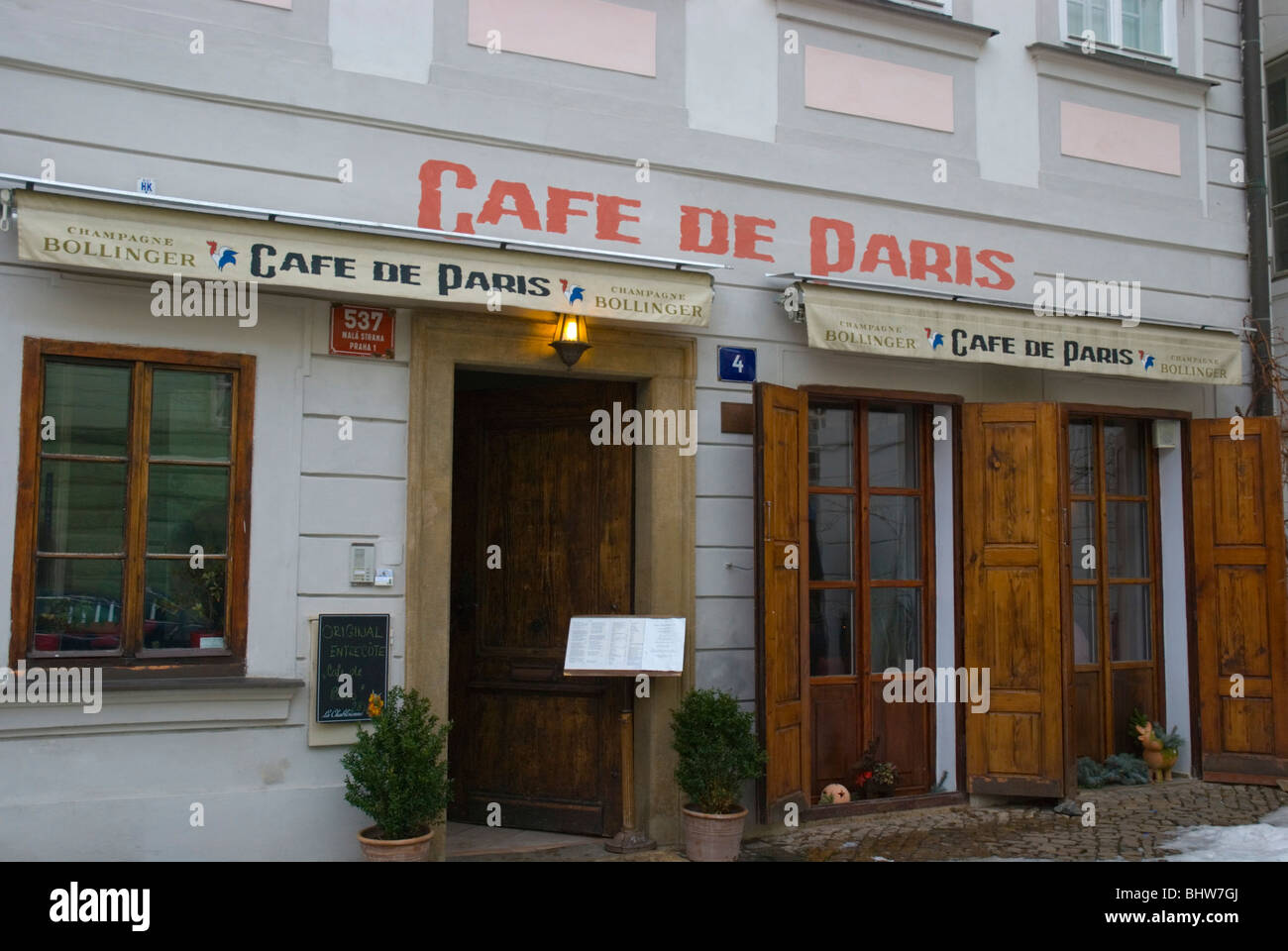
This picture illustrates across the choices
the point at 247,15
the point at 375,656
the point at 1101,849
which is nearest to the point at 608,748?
the point at 375,656

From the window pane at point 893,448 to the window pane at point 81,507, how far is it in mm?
4464

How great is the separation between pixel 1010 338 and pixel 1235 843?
3229mm

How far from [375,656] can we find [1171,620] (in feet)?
18.9

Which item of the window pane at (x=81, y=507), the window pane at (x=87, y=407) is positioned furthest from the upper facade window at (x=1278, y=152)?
the window pane at (x=81, y=507)

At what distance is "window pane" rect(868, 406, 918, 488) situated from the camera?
26.0 ft

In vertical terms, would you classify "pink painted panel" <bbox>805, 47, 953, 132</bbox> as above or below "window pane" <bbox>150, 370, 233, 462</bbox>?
above

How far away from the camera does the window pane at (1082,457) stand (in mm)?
8602

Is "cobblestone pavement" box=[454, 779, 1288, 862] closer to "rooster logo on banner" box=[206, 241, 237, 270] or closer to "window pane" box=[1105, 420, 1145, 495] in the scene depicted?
"window pane" box=[1105, 420, 1145, 495]

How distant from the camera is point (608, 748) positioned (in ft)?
23.2

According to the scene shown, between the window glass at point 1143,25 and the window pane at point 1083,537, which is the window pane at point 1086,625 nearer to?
the window pane at point 1083,537

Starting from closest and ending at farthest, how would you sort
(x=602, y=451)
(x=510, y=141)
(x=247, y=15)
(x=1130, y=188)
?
1. (x=247, y=15)
2. (x=510, y=141)
3. (x=602, y=451)
4. (x=1130, y=188)

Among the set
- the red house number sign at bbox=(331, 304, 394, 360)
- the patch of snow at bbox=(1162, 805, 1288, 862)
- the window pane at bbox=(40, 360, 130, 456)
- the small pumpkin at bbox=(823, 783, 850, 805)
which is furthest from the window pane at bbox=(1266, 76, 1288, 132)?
the window pane at bbox=(40, 360, 130, 456)

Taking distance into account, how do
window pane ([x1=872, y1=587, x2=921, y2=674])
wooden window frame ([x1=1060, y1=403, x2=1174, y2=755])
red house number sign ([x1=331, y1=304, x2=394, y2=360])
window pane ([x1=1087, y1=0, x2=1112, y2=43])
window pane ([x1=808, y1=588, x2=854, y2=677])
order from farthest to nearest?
1. window pane ([x1=1087, y1=0, x2=1112, y2=43])
2. wooden window frame ([x1=1060, y1=403, x2=1174, y2=755])
3. window pane ([x1=872, y1=587, x2=921, y2=674])
4. window pane ([x1=808, y1=588, x2=854, y2=677])
5. red house number sign ([x1=331, y1=304, x2=394, y2=360])

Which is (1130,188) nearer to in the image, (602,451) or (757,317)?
(757,317)
